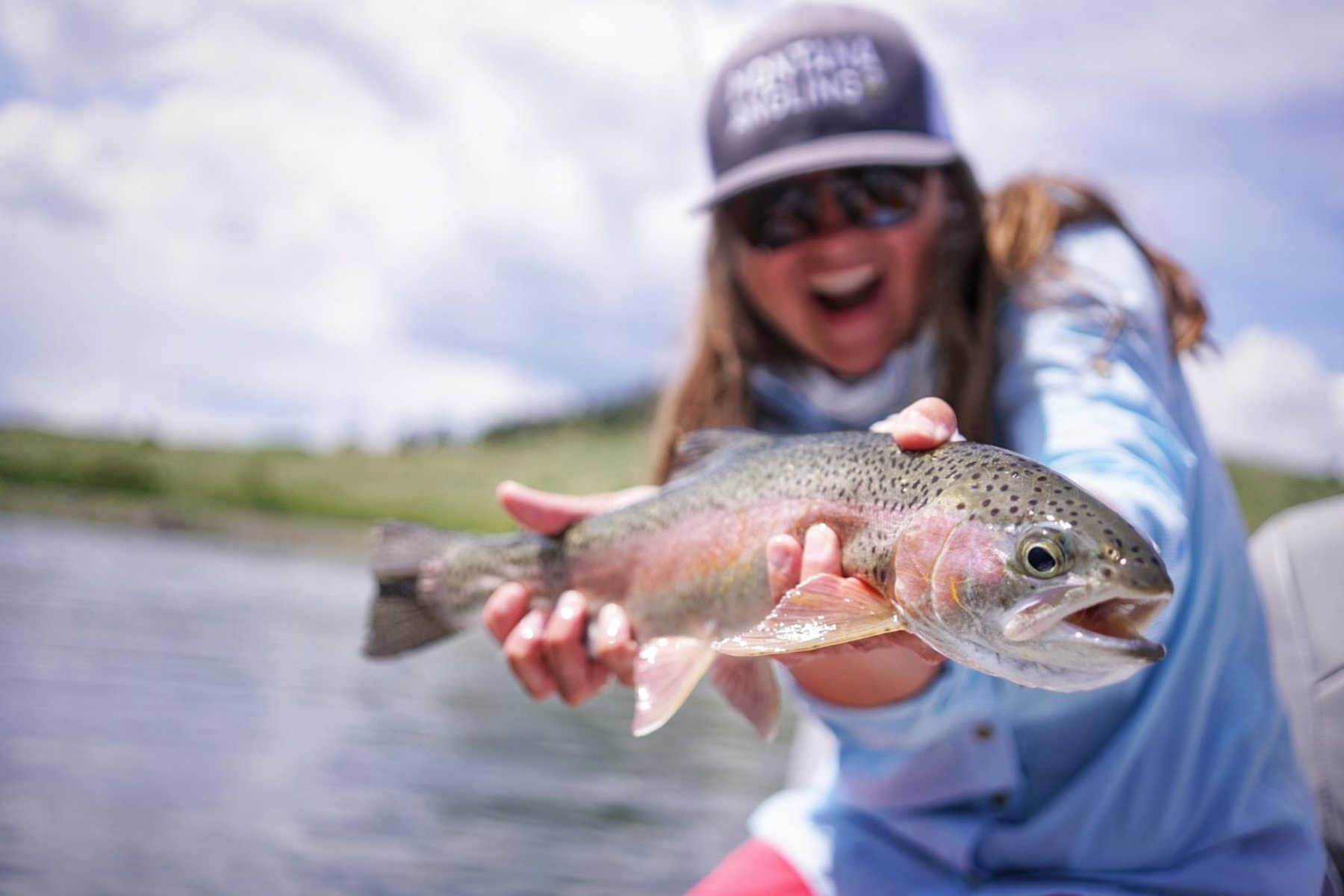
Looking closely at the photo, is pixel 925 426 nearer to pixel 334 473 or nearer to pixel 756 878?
pixel 756 878

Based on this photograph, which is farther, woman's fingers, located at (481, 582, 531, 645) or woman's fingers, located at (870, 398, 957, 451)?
woman's fingers, located at (481, 582, 531, 645)

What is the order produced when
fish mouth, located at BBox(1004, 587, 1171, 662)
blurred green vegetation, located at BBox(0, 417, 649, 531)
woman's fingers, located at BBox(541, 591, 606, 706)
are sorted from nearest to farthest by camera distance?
fish mouth, located at BBox(1004, 587, 1171, 662), woman's fingers, located at BBox(541, 591, 606, 706), blurred green vegetation, located at BBox(0, 417, 649, 531)

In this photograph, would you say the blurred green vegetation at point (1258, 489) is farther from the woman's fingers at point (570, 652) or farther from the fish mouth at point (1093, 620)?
the fish mouth at point (1093, 620)

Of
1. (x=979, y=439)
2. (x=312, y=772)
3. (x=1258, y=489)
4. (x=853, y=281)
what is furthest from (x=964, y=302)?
(x=1258, y=489)

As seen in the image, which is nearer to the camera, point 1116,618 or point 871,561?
point 1116,618

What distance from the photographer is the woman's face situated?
11.8 ft

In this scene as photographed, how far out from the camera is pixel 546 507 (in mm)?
3463

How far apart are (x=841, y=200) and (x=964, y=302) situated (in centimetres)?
54

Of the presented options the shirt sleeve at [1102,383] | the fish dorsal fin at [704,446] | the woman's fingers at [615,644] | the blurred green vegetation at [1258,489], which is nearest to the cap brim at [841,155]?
the shirt sleeve at [1102,383]

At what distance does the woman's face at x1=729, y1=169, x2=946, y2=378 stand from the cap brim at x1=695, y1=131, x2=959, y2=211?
0.55ft

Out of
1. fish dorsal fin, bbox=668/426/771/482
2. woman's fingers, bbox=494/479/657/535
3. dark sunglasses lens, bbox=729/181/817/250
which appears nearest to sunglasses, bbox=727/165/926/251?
dark sunglasses lens, bbox=729/181/817/250

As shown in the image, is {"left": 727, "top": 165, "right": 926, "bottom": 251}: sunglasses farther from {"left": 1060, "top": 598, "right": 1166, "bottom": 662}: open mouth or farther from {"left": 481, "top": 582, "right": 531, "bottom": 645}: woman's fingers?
{"left": 1060, "top": 598, "right": 1166, "bottom": 662}: open mouth

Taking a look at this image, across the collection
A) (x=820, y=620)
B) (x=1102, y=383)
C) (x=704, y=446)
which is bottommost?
(x=820, y=620)

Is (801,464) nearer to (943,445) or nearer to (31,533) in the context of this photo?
(943,445)
